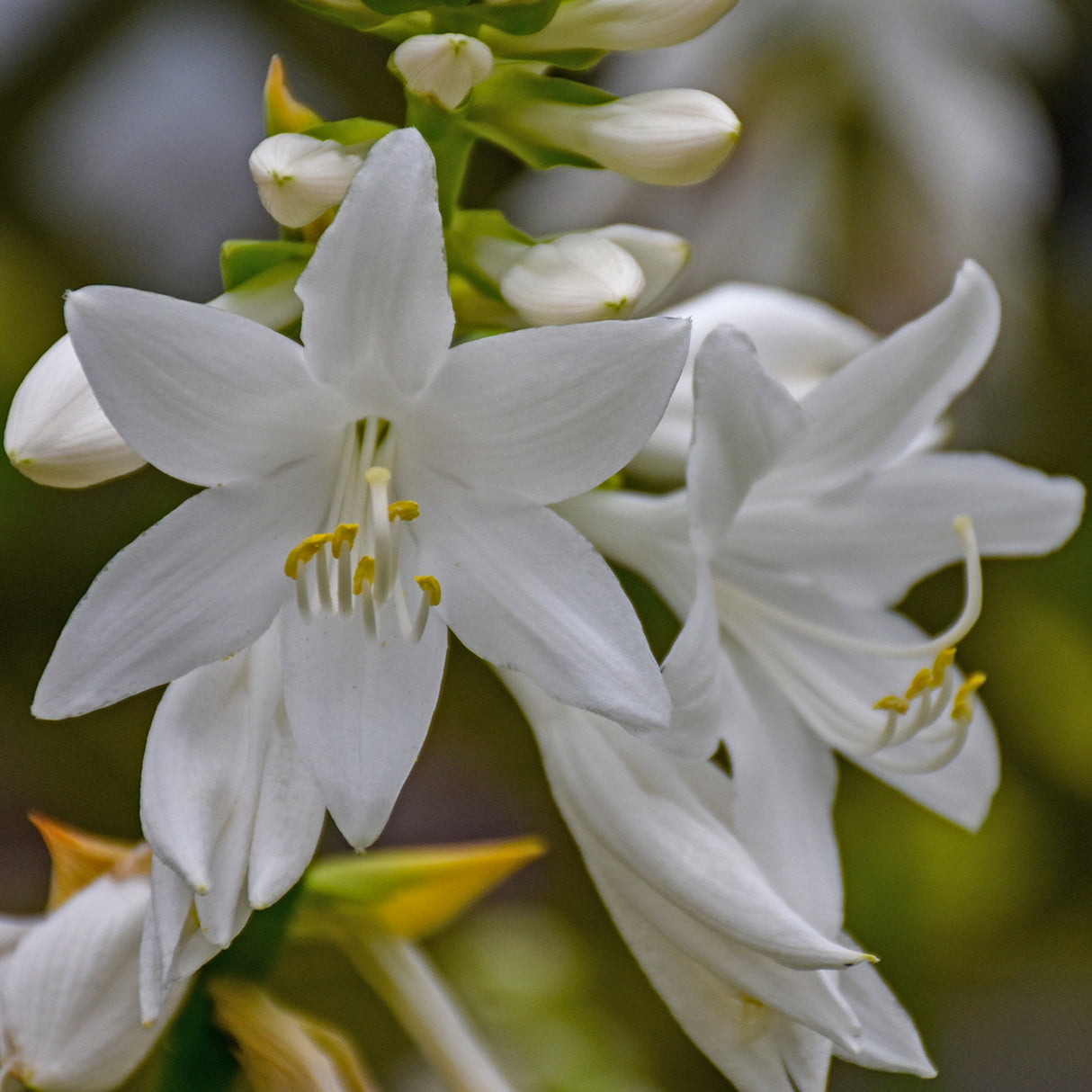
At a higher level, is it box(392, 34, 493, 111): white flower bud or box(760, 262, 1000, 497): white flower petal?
box(392, 34, 493, 111): white flower bud

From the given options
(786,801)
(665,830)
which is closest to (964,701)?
(786,801)

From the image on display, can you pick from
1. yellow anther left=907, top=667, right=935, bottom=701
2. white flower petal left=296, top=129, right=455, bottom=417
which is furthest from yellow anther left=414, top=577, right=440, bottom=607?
yellow anther left=907, top=667, right=935, bottom=701

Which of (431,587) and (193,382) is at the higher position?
(193,382)

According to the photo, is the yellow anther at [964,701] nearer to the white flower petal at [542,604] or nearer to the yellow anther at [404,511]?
the white flower petal at [542,604]

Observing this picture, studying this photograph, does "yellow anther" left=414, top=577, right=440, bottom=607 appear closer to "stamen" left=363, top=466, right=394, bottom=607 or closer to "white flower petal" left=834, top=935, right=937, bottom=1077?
"stamen" left=363, top=466, right=394, bottom=607

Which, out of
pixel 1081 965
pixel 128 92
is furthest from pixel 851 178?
pixel 1081 965

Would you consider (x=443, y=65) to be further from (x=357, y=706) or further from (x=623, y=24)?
(x=357, y=706)

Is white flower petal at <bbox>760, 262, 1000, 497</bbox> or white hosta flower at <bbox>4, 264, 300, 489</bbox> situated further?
white flower petal at <bbox>760, 262, 1000, 497</bbox>

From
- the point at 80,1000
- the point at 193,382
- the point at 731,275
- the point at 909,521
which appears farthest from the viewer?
the point at 731,275
